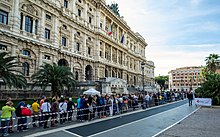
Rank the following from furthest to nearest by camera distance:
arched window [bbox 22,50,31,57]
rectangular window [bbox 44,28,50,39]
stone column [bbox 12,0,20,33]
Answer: rectangular window [bbox 44,28,50,39] < arched window [bbox 22,50,31,57] < stone column [bbox 12,0,20,33]

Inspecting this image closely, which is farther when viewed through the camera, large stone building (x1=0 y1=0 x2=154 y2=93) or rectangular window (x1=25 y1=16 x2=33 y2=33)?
rectangular window (x1=25 y1=16 x2=33 y2=33)

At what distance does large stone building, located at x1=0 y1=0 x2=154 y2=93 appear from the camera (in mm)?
23938

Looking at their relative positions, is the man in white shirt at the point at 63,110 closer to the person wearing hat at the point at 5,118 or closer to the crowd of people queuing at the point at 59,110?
the crowd of people queuing at the point at 59,110

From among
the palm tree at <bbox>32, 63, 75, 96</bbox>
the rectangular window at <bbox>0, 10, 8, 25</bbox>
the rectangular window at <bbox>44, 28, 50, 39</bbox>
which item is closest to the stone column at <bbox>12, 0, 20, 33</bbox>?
the rectangular window at <bbox>0, 10, 8, 25</bbox>

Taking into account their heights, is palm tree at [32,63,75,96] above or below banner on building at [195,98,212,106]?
above

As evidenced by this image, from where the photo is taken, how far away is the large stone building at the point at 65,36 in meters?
23.9

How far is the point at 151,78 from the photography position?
91000 mm

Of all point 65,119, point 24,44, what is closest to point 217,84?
point 65,119

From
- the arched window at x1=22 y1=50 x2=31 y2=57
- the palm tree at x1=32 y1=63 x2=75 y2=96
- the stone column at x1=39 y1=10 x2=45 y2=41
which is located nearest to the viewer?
the palm tree at x1=32 y1=63 x2=75 y2=96

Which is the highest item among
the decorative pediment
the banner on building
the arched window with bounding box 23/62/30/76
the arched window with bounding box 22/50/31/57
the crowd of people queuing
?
the decorative pediment

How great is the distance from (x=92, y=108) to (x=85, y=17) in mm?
29659

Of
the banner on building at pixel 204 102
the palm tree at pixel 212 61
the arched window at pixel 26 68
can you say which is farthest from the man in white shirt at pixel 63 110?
the palm tree at pixel 212 61

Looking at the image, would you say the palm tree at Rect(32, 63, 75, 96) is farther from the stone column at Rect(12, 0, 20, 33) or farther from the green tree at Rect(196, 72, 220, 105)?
the green tree at Rect(196, 72, 220, 105)

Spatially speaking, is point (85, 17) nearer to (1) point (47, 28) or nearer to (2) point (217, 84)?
(1) point (47, 28)
